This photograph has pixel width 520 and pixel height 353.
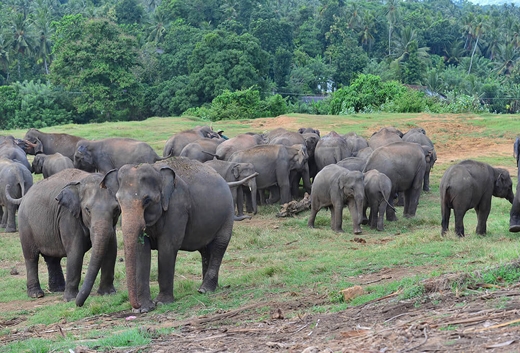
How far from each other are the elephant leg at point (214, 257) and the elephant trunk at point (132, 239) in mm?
1544

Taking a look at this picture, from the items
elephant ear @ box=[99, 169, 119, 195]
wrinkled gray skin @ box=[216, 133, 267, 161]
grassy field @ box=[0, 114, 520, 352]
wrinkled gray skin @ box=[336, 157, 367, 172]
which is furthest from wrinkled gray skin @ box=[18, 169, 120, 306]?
wrinkled gray skin @ box=[216, 133, 267, 161]

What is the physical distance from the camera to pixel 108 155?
17.7 meters

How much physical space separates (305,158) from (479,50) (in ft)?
267

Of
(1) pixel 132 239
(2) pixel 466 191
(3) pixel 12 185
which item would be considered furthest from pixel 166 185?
(3) pixel 12 185

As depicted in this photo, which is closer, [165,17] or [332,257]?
[332,257]

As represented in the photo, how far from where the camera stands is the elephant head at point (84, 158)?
17500 mm

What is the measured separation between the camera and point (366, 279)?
30.0 ft

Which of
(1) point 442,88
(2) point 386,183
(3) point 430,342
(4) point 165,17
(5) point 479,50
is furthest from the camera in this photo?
(5) point 479,50

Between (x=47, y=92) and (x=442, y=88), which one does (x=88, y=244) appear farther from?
(x=442, y=88)

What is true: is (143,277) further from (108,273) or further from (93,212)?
(108,273)

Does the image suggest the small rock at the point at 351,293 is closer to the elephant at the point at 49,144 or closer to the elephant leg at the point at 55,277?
the elephant leg at the point at 55,277

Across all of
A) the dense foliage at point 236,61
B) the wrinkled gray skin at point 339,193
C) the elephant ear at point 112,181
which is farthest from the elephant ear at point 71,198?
the dense foliage at point 236,61

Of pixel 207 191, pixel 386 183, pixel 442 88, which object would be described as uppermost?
pixel 207 191

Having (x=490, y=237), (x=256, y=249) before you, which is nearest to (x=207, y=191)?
(x=256, y=249)
